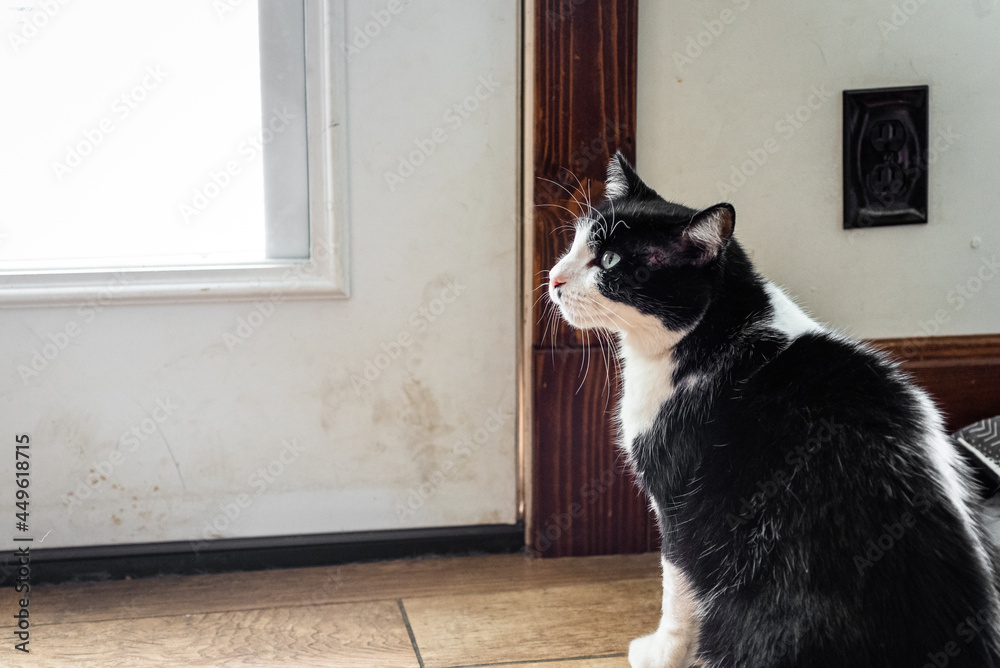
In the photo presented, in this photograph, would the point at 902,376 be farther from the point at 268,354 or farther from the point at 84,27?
the point at 84,27

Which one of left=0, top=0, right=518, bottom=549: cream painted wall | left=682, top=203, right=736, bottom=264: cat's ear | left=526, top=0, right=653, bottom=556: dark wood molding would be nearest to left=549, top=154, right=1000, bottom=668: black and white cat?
left=682, top=203, right=736, bottom=264: cat's ear

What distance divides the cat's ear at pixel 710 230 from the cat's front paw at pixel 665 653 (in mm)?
494

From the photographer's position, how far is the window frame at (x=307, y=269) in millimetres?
1327

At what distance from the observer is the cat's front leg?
Result: 1036 millimetres

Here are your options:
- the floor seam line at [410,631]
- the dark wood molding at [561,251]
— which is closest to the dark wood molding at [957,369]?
the dark wood molding at [561,251]

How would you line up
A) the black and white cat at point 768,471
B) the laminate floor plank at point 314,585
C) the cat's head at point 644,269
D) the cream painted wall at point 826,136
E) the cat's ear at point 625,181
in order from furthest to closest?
the cream painted wall at point 826,136
the laminate floor plank at point 314,585
the cat's ear at point 625,181
the cat's head at point 644,269
the black and white cat at point 768,471

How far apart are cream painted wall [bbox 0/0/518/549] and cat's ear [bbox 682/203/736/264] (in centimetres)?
53

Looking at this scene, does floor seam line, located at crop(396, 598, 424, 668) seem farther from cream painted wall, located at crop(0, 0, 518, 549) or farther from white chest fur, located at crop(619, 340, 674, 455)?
white chest fur, located at crop(619, 340, 674, 455)

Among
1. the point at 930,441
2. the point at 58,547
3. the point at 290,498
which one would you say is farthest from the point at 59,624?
the point at 930,441

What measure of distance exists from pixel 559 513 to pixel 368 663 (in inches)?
18.3

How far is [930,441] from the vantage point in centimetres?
90

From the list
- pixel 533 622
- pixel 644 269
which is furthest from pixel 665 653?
pixel 644 269

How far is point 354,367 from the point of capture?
→ 143cm

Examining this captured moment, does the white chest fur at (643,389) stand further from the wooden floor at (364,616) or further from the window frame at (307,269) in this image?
the window frame at (307,269)
